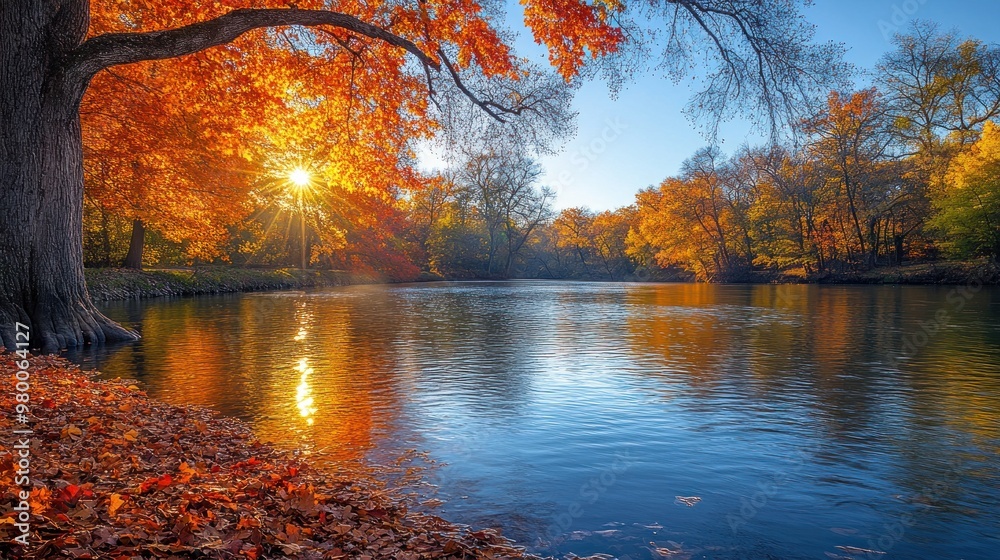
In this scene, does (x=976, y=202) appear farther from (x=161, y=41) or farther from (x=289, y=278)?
(x=161, y=41)

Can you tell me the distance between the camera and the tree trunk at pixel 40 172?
9.48m

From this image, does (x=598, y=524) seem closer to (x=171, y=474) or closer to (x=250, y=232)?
(x=171, y=474)

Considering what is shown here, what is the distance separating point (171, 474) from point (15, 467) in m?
0.94

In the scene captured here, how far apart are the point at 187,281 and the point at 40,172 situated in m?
24.2

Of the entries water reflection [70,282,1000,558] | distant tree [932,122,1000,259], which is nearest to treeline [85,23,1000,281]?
distant tree [932,122,1000,259]

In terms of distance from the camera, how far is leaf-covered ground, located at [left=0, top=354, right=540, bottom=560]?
3062 millimetres

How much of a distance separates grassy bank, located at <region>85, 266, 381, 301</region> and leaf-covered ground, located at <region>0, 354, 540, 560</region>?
960 inches

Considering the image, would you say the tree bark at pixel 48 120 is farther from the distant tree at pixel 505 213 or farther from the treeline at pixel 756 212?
the distant tree at pixel 505 213

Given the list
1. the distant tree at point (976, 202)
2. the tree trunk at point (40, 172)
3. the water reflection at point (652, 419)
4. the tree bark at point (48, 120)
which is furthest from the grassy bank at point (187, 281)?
the distant tree at point (976, 202)

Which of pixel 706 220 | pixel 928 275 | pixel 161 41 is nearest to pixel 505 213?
pixel 706 220

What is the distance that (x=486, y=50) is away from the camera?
1411 centimetres

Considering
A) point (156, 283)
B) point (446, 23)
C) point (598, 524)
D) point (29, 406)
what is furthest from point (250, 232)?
point (598, 524)

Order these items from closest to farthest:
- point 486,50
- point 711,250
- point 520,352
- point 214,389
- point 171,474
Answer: point 171,474 → point 214,389 → point 520,352 → point 486,50 → point 711,250

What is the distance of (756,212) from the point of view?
58.8 metres
